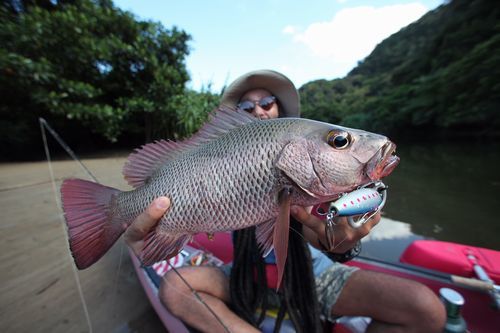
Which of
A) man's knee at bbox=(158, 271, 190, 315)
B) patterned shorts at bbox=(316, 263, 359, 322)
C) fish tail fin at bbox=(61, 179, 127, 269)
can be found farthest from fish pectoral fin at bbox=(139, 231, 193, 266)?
patterned shorts at bbox=(316, 263, 359, 322)

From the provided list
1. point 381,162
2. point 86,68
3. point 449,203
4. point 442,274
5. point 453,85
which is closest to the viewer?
point 381,162

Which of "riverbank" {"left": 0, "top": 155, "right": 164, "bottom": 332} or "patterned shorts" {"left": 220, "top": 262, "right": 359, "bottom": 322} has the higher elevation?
"patterned shorts" {"left": 220, "top": 262, "right": 359, "bottom": 322}

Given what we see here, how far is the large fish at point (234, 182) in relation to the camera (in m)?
0.87

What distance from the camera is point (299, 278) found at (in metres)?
1.50

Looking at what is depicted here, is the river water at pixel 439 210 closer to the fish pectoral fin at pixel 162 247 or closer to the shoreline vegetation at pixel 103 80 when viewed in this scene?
the fish pectoral fin at pixel 162 247

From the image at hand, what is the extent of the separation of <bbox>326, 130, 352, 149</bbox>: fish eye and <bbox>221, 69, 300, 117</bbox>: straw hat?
110 cm

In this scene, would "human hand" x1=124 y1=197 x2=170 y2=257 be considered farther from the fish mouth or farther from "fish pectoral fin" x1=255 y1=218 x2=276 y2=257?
the fish mouth

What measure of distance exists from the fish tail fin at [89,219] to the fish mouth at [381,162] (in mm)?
1062

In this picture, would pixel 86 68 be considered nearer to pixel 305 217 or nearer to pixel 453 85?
pixel 305 217

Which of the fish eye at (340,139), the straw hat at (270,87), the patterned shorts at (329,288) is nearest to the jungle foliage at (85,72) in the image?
the straw hat at (270,87)

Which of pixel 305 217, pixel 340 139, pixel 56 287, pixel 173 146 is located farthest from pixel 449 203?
pixel 56 287

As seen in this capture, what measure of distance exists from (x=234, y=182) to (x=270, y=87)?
1.25m

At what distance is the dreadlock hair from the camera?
4.67 ft

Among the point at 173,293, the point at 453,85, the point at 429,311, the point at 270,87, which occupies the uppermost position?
the point at 453,85
